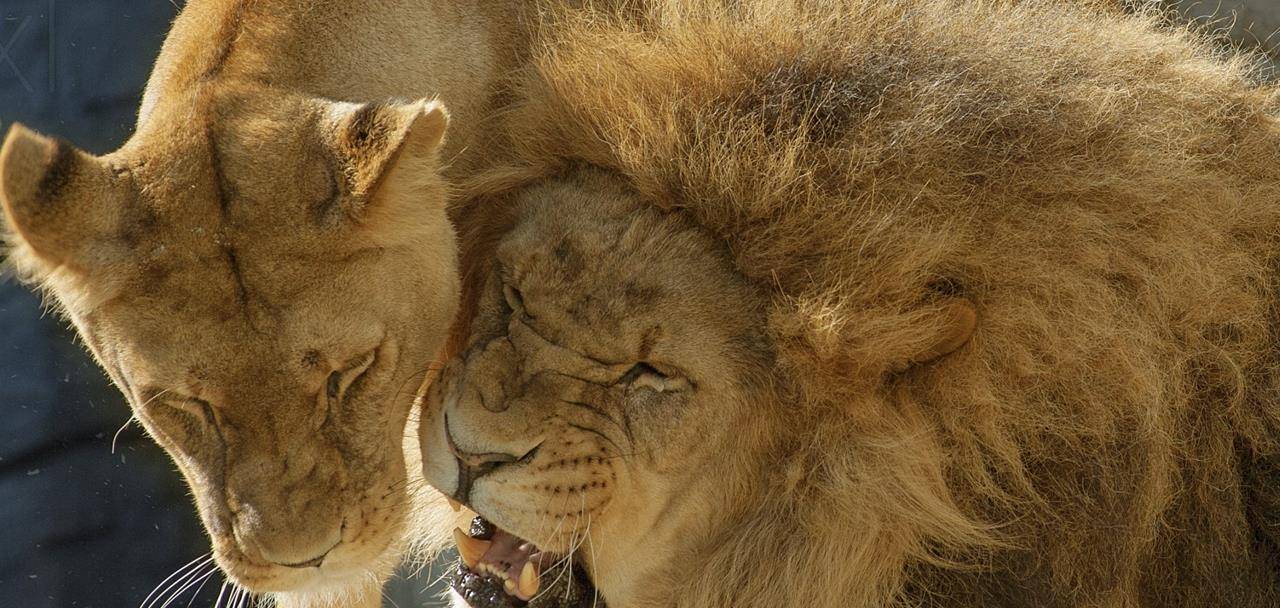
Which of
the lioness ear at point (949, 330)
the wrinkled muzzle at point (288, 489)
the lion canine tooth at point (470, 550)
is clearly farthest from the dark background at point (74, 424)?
the lioness ear at point (949, 330)

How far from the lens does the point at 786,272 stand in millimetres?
2061

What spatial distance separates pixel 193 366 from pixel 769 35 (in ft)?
3.25

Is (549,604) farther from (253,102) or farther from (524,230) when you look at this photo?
(253,102)

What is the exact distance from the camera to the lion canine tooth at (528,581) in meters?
2.23

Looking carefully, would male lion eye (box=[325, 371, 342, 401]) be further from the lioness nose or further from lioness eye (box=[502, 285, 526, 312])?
lioness eye (box=[502, 285, 526, 312])

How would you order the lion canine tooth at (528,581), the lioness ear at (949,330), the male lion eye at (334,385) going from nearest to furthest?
the male lion eye at (334,385) < the lioness ear at (949,330) < the lion canine tooth at (528,581)

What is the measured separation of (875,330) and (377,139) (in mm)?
752

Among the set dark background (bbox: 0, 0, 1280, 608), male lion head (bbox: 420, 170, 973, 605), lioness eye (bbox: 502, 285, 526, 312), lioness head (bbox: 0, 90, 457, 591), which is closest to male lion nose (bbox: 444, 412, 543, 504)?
male lion head (bbox: 420, 170, 973, 605)

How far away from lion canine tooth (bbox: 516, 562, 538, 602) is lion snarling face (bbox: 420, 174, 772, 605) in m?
0.11

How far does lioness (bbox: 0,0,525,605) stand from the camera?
5.98 feet

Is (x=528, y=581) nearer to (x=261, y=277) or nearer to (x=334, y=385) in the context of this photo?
(x=334, y=385)

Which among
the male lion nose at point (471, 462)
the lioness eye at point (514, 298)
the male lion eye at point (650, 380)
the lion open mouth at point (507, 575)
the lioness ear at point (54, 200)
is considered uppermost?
the lioness ear at point (54, 200)

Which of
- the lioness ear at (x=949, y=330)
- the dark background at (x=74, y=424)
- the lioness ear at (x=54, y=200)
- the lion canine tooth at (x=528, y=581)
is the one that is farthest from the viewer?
the dark background at (x=74, y=424)

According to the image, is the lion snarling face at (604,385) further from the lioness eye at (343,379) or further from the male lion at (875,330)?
the lioness eye at (343,379)
